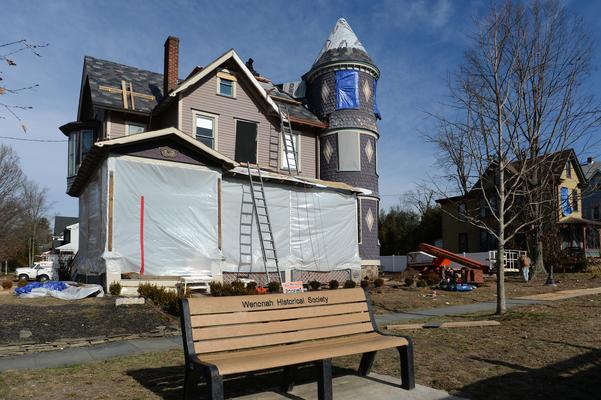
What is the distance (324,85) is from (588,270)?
18.4 meters

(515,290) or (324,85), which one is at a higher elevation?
(324,85)

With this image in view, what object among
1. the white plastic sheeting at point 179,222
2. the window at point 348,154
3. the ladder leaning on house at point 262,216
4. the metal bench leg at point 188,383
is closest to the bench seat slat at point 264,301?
the metal bench leg at point 188,383

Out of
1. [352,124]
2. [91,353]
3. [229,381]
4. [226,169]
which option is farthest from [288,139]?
[229,381]

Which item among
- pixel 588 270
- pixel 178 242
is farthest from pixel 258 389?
pixel 588 270

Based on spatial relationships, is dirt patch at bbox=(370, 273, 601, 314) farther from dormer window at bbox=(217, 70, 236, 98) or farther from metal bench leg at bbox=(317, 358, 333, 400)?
dormer window at bbox=(217, 70, 236, 98)

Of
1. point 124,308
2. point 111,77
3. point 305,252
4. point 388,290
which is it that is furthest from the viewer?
point 111,77

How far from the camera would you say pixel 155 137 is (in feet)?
48.8

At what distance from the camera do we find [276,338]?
525 centimetres

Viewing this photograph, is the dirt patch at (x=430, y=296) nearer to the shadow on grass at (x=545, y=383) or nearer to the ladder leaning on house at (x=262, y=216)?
the ladder leaning on house at (x=262, y=216)

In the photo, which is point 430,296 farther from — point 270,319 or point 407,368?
point 270,319

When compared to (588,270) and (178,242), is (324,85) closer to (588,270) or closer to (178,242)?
(178,242)

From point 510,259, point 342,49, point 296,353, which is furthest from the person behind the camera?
point 510,259

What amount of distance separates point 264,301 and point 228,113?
55.8ft

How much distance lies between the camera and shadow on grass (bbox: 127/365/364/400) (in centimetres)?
540
